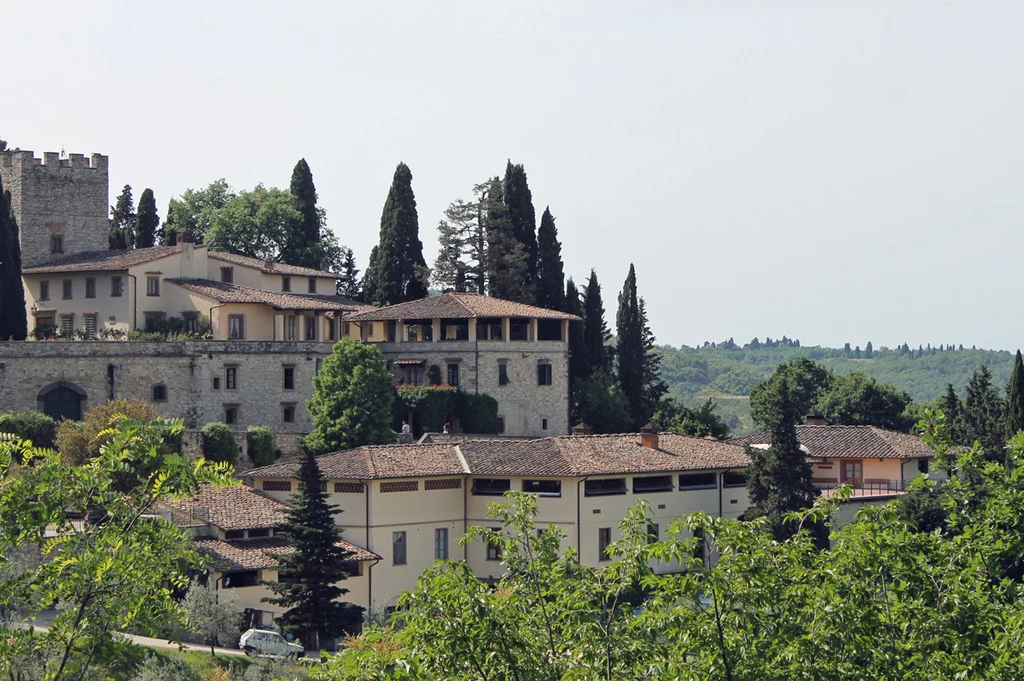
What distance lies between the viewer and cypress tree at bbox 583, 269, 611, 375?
77.6 m

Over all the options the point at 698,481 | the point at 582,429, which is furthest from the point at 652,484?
the point at 582,429

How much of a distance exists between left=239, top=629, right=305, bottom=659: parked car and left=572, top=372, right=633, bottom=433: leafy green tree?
29.7 meters

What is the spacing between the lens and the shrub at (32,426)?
56.7m

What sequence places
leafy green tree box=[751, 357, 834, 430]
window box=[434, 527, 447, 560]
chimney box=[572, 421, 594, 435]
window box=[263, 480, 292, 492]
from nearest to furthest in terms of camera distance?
window box=[434, 527, 447, 560] < window box=[263, 480, 292, 492] < chimney box=[572, 421, 594, 435] < leafy green tree box=[751, 357, 834, 430]

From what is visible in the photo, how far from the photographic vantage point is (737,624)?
18.8 m

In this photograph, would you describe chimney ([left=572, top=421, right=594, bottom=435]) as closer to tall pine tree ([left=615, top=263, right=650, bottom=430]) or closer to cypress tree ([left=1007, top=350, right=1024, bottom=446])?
tall pine tree ([left=615, top=263, right=650, bottom=430])

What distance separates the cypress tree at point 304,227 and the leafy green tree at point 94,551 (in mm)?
68259

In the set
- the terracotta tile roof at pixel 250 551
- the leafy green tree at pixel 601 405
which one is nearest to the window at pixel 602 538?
the terracotta tile roof at pixel 250 551

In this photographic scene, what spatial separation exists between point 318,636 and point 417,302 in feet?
90.5

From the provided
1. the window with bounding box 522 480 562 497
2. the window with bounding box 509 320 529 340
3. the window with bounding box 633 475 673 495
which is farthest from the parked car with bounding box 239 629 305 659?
the window with bounding box 509 320 529 340

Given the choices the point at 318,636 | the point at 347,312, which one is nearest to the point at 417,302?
the point at 347,312

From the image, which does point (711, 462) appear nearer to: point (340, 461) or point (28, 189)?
point (340, 461)

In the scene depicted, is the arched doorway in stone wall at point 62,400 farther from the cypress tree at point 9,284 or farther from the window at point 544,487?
the window at point 544,487

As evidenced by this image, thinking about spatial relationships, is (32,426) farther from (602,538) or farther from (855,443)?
(855,443)
